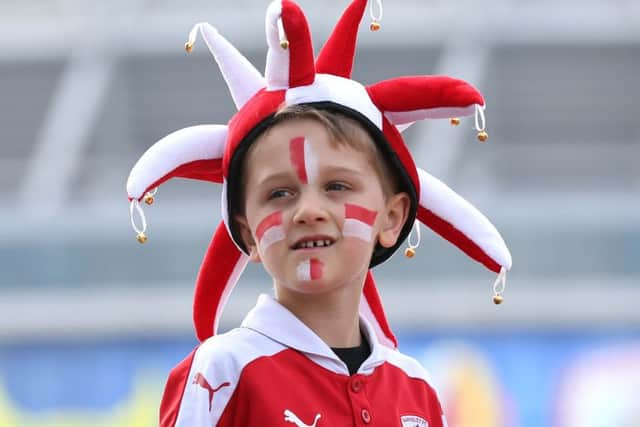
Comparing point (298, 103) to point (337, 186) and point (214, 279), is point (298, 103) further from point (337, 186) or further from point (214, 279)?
point (214, 279)

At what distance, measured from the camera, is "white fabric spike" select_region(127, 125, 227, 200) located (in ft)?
7.18

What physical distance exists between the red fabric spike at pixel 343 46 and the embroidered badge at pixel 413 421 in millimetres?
554

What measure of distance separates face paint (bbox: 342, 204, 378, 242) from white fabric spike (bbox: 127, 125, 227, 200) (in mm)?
251

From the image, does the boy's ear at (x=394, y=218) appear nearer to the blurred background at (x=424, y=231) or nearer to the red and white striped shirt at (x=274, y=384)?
the red and white striped shirt at (x=274, y=384)

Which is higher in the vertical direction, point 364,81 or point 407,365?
point 364,81

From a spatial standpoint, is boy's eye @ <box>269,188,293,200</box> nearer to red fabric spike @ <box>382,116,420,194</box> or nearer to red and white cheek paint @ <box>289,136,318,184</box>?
red and white cheek paint @ <box>289,136,318,184</box>

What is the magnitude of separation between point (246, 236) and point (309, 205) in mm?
184

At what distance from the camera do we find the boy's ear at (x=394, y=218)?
226 cm

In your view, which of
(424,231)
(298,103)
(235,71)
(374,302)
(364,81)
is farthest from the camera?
(364,81)

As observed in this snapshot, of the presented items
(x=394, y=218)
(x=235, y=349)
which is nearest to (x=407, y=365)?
(x=394, y=218)

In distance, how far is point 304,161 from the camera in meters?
2.12

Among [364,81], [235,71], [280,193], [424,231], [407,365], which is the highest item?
[364,81]

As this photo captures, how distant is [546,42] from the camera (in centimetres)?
1672

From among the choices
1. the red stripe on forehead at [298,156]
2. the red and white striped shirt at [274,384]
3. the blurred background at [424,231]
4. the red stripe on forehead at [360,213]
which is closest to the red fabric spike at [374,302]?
the red and white striped shirt at [274,384]
